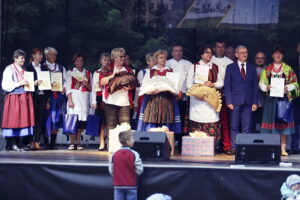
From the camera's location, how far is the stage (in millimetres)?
10812

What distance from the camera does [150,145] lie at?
1152cm

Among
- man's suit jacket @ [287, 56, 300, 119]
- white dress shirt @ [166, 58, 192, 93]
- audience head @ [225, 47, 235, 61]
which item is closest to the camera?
man's suit jacket @ [287, 56, 300, 119]

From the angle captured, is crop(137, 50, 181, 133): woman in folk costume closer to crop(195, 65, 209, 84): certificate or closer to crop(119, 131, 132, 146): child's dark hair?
crop(195, 65, 209, 84): certificate

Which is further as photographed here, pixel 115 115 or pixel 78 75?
pixel 78 75

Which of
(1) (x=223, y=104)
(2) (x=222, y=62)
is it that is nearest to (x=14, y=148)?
(1) (x=223, y=104)

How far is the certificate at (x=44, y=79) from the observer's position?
43.2 ft

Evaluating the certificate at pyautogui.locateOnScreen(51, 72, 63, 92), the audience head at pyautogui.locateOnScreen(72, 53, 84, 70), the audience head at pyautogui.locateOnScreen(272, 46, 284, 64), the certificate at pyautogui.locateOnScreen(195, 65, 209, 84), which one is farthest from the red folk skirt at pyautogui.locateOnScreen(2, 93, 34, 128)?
the audience head at pyautogui.locateOnScreen(272, 46, 284, 64)

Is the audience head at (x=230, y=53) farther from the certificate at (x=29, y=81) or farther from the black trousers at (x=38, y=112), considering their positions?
the certificate at (x=29, y=81)

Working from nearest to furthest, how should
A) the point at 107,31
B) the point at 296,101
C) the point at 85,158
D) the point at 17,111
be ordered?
the point at 85,158 → the point at 17,111 → the point at 296,101 → the point at 107,31

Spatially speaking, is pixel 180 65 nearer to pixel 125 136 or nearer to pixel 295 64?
pixel 295 64

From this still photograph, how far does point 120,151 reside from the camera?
1033 cm

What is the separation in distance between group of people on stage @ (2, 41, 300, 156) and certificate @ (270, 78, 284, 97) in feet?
0.21

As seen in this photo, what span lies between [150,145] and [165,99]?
155cm

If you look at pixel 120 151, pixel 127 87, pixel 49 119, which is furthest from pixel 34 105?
pixel 120 151
